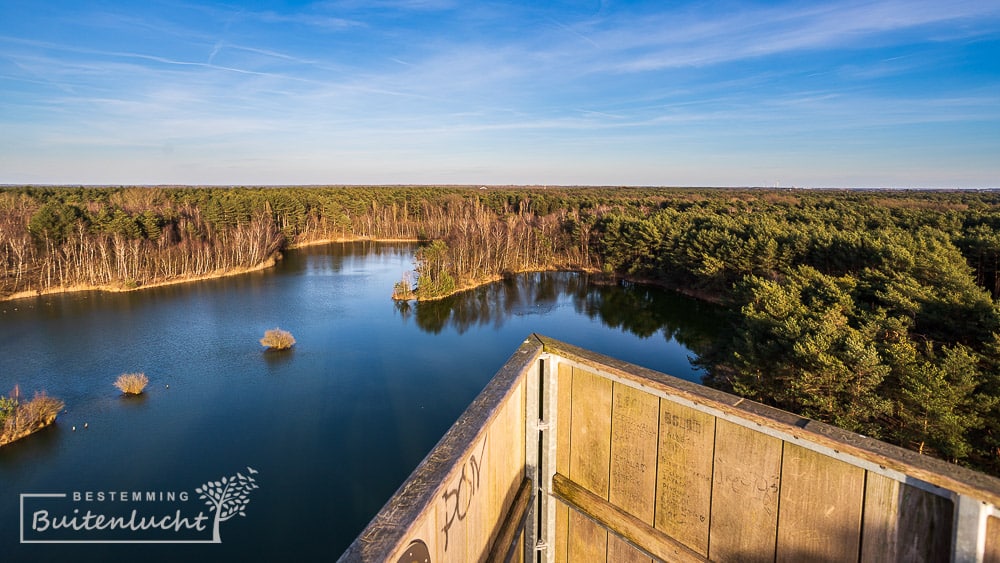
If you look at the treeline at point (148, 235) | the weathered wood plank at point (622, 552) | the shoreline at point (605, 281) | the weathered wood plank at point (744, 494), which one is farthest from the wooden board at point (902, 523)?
the treeline at point (148, 235)

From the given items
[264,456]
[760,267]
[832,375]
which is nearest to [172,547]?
[264,456]

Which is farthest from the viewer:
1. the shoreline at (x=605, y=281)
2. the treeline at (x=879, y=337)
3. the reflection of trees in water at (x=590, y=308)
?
the shoreline at (x=605, y=281)

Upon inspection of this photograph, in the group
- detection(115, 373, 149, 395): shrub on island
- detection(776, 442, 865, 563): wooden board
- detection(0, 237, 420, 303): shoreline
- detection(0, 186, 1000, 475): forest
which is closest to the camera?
detection(776, 442, 865, 563): wooden board

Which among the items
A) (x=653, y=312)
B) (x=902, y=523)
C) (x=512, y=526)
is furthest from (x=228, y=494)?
(x=653, y=312)

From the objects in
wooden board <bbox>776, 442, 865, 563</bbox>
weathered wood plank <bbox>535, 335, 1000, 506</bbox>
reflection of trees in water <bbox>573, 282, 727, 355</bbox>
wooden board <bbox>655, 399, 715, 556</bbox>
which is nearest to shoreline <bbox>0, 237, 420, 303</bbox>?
reflection of trees in water <bbox>573, 282, 727, 355</bbox>

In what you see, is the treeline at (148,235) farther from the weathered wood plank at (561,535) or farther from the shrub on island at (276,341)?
the weathered wood plank at (561,535)

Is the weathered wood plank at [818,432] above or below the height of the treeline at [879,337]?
above

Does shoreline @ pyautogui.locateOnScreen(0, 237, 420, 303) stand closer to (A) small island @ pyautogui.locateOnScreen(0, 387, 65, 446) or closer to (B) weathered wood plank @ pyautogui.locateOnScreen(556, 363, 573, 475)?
(A) small island @ pyautogui.locateOnScreen(0, 387, 65, 446)
